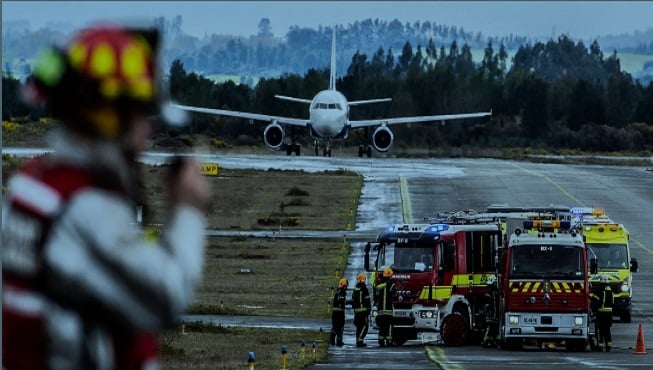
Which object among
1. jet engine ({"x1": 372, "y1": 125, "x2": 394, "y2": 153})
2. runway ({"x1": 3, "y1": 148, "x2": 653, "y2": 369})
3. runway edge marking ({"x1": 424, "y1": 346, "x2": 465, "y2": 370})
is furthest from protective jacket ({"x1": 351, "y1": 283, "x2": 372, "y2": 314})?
jet engine ({"x1": 372, "y1": 125, "x2": 394, "y2": 153})

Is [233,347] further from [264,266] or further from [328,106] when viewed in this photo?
[328,106]

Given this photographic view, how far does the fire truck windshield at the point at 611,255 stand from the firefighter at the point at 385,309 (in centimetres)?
814

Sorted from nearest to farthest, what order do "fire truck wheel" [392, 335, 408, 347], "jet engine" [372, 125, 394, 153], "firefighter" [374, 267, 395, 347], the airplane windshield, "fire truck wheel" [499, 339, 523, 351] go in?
"fire truck wheel" [499, 339, 523, 351]
"firefighter" [374, 267, 395, 347]
"fire truck wheel" [392, 335, 408, 347]
the airplane windshield
"jet engine" [372, 125, 394, 153]

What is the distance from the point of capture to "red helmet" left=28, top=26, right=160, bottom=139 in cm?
461

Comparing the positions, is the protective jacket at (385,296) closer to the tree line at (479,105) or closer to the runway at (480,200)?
the runway at (480,200)

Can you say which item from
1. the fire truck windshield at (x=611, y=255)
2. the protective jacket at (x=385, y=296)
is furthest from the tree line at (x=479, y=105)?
the protective jacket at (x=385, y=296)

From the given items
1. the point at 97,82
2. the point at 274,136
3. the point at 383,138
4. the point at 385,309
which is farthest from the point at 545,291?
the point at 274,136

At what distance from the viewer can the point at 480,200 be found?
7256 centimetres

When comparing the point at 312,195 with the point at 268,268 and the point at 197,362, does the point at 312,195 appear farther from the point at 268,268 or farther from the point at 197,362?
the point at 197,362

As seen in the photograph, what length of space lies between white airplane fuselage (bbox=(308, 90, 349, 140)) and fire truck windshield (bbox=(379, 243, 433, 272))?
63239 millimetres

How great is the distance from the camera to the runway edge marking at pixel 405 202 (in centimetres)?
6481

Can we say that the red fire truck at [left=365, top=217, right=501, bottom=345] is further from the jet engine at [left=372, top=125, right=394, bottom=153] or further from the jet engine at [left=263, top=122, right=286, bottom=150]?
the jet engine at [left=263, top=122, right=286, bottom=150]

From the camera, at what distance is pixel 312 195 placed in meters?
78.4

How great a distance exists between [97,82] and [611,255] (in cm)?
3638
